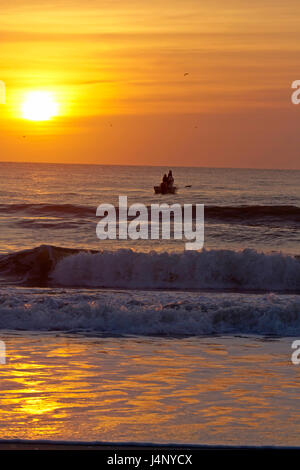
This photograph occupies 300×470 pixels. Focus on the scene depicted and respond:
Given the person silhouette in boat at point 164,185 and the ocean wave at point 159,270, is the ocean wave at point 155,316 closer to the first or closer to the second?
the ocean wave at point 159,270

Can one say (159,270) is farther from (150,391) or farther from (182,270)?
(150,391)

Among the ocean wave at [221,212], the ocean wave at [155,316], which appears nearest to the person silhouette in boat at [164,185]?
the ocean wave at [221,212]

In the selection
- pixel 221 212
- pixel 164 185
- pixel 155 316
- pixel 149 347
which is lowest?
pixel 149 347

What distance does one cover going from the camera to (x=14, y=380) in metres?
8.65

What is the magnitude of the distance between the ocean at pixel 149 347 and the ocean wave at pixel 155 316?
2 centimetres

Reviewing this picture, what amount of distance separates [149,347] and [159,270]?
10.9 metres

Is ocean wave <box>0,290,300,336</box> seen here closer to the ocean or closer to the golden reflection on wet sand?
the ocean

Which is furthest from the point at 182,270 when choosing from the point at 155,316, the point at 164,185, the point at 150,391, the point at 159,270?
the point at 164,185

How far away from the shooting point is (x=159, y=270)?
2195cm

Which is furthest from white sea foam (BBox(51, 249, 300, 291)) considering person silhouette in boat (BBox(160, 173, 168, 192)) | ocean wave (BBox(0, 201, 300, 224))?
person silhouette in boat (BBox(160, 173, 168, 192))

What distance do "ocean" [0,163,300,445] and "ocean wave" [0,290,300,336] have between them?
21 millimetres

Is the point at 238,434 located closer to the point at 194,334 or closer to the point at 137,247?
A: the point at 194,334

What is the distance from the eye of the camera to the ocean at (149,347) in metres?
7.12
